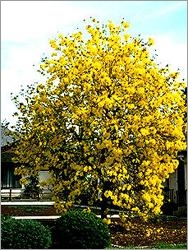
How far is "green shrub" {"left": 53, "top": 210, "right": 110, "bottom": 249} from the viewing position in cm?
1073

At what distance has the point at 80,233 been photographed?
10.8m

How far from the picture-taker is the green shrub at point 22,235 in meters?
9.65

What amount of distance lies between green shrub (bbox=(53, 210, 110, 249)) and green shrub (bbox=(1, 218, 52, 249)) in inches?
34.3

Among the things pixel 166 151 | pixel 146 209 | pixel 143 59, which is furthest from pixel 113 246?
pixel 143 59

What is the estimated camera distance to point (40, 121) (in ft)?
46.1

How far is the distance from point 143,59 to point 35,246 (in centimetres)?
598

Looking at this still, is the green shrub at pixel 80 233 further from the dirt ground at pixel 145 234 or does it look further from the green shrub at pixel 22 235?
the dirt ground at pixel 145 234

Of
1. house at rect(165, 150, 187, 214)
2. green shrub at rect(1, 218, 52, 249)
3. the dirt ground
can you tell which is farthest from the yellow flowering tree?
house at rect(165, 150, 187, 214)

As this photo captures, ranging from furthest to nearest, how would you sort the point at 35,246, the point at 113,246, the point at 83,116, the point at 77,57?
the point at 77,57
the point at 83,116
the point at 113,246
the point at 35,246

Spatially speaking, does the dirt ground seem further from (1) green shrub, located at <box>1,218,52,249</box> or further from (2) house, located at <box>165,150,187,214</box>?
(2) house, located at <box>165,150,187,214</box>

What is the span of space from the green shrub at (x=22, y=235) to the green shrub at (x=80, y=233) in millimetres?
872

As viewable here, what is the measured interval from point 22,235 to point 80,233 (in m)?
1.48

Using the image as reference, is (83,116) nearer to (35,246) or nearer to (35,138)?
(35,138)

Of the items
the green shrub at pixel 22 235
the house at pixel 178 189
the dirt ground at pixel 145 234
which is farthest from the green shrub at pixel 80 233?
the house at pixel 178 189
